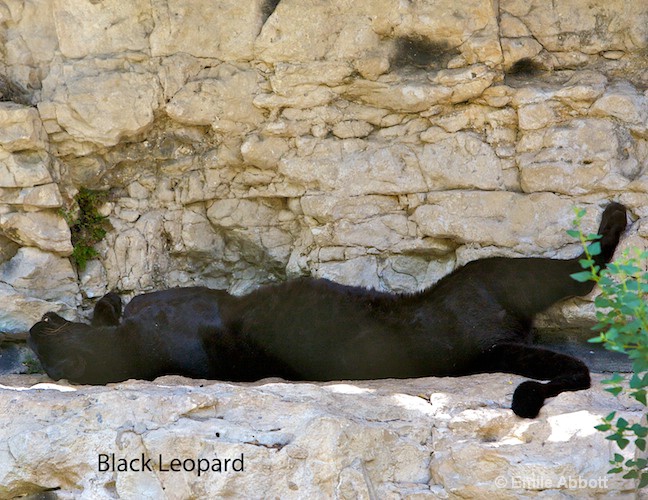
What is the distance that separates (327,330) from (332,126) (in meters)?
1.32

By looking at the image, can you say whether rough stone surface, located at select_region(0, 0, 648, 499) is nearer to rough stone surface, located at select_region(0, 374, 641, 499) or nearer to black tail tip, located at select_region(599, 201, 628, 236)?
black tail tip, located at select_region(599, 201, 628, 236)

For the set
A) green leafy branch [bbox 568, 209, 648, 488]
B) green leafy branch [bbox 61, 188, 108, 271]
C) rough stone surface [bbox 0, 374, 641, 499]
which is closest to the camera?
green leafy branch [bbox 568, 209, 648, 488]

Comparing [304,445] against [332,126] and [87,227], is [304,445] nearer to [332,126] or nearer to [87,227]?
[332,126]

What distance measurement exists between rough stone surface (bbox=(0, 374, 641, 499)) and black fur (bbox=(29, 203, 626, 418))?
0.74m

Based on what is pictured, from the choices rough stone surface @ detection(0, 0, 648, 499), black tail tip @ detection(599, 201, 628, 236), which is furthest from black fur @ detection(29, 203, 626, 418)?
rough stone surface @ detection(0, 0, 648, 499)

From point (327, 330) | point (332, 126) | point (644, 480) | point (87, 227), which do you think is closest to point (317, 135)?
point (332, 126)

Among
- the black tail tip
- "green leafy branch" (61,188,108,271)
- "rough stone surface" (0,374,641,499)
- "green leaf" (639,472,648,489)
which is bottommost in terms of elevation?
"rough stone surface" (0,374,641,499)

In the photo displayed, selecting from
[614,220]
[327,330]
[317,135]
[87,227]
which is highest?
[317,135]

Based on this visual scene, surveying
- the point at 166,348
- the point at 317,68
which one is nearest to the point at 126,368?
the point at 166,348

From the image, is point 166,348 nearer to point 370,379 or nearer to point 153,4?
point 370,379

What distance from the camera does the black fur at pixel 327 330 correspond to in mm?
4766

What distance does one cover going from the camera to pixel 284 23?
5.19 meters

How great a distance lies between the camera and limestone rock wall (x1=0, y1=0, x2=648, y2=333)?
5.01 metres

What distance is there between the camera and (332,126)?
5.36 meters
